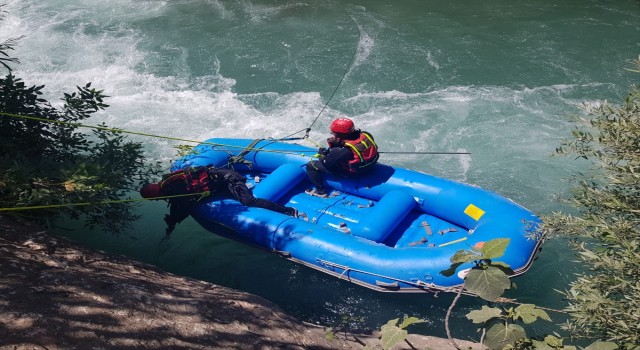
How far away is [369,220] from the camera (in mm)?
5719

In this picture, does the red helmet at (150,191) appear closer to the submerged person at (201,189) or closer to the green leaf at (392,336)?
the submerged person at (201,189)

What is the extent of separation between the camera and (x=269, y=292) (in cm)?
587

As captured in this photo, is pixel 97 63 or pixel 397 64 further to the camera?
pixel 97 63

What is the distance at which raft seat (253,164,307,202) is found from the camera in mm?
6391

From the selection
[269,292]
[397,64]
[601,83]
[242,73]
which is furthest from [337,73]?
[269,292]

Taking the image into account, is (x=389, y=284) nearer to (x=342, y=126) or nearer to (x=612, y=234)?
(x=342, y=126)

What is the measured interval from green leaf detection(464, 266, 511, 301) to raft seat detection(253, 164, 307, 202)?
3.94m

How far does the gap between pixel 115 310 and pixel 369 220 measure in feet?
9.49

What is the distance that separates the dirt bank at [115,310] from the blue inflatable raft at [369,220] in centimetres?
87

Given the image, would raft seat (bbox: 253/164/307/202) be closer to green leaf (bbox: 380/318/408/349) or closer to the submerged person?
the submerged person

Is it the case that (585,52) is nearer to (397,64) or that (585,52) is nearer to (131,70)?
(397,64)

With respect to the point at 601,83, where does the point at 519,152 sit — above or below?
below

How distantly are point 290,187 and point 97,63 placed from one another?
649cm

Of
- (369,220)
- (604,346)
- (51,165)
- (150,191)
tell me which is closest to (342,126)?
(369,220)
